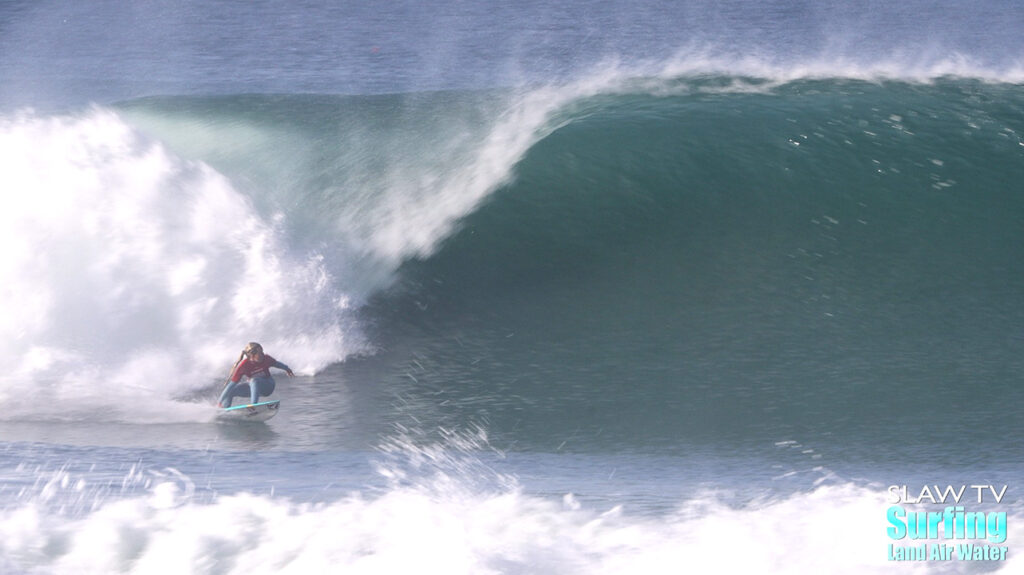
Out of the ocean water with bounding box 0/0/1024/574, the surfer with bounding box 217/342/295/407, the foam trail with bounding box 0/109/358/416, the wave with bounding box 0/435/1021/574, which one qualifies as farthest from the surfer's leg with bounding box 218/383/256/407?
the wave with bounding box 0/435/1021/574

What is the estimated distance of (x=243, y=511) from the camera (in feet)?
21.8

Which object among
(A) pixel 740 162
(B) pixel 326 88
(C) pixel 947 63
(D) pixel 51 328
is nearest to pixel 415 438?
(D) pixel 51 328

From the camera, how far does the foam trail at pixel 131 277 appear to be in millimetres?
9438

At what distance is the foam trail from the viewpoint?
944cm

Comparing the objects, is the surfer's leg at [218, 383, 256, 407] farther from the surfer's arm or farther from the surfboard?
the surfer's arm

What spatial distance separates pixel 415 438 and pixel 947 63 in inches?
405

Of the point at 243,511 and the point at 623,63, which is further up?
the point at 623,63

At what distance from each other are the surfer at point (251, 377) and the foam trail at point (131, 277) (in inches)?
33.1

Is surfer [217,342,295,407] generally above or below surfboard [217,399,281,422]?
above

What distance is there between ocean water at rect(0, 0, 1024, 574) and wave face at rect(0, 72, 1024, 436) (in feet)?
0.12

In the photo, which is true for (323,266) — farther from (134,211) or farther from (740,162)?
(740,162)

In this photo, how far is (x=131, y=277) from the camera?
33.6 feet

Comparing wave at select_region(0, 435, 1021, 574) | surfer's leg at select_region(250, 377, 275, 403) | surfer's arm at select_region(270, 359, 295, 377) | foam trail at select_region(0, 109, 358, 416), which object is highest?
foam trail at select_region(0, 109, 358, 416)

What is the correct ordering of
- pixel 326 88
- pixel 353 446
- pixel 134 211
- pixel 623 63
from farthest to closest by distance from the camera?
pixel 623 63
pixel 326 88
pixel 134 211
pixel 353 446
